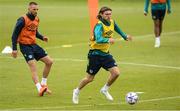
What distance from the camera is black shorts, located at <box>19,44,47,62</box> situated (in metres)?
19.2

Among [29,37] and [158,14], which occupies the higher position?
[29,37]

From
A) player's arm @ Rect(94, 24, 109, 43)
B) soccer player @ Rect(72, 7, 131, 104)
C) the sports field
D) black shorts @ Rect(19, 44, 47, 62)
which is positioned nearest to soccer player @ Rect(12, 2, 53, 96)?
black shorts @ Rect(19, 44, 47, 62)

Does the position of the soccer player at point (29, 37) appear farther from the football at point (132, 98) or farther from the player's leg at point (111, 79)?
the football at point (132, 98)

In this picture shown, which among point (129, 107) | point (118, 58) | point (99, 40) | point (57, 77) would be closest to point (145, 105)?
point (129, 107)

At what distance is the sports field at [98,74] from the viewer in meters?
17.9

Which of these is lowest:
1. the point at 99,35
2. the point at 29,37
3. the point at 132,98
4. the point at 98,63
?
the point at 132,98

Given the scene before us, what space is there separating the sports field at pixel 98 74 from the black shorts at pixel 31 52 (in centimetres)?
92

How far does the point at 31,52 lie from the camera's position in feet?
63.3

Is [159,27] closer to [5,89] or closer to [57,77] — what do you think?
[57,77]

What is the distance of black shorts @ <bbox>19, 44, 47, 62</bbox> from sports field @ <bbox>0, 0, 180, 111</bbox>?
92cm

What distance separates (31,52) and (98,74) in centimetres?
401

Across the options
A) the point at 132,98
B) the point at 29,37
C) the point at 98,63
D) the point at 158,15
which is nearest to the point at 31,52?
the point at 29,37

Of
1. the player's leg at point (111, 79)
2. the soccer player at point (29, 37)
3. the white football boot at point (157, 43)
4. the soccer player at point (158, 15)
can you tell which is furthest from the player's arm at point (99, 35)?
the white football boot at point (157, 43)

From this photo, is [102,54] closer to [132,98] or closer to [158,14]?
[132,98]
